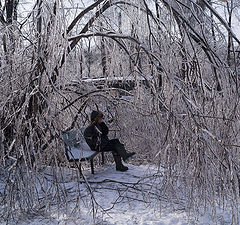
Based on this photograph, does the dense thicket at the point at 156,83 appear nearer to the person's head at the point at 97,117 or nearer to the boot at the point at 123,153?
the person's head at the point at 97,117

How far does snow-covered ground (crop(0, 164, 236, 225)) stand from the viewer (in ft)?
11.5

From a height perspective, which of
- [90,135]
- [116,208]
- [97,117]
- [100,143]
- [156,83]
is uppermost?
[156,83]

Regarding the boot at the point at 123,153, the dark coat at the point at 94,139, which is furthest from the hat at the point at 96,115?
the boot at the point at 123,153

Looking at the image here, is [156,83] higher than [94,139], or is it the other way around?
[156,83]

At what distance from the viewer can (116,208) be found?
3930 millimetres

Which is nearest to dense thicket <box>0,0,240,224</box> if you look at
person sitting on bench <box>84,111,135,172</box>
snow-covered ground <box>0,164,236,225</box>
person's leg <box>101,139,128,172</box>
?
snow-covered ground <box>0,164,236,225</box>

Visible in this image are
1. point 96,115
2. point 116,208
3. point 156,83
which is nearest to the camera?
point 156,83

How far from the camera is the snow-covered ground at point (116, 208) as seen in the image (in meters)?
3.51

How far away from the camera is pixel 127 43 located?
4797mm

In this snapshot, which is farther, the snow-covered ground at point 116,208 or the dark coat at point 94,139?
the dark coat at point 94,139

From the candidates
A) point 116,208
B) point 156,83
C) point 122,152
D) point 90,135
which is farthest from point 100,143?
point 156,83

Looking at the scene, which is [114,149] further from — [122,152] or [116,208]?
[116,208]

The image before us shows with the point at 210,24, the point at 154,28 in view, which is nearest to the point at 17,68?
the point at 154,28

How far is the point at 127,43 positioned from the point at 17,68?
1.66m
